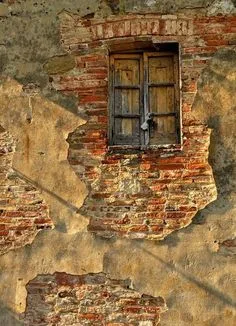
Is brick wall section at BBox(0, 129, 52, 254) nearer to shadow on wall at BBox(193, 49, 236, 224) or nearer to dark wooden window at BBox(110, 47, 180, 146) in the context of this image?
dark wooden window at BBox(110, 47, 180, 146)

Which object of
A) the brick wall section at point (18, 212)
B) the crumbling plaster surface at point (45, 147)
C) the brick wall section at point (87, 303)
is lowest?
the brick wall section at point (87, 303)

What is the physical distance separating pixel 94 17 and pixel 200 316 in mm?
3010

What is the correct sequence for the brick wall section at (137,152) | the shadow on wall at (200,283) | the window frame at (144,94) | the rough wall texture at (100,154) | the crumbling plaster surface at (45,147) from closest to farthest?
the shadow on wall at (200,283)
the rough wall texture at (100,154)
the brick wall section at (137,152)
the crumbling plaster surface at (45,147)
the window frame at (144,94)

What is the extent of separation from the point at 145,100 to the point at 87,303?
2.01 metres

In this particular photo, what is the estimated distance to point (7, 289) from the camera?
5410mm

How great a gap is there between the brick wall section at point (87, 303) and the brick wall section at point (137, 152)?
1.59 feet

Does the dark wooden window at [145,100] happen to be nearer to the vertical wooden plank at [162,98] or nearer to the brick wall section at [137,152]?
the vertical wooden plank at [162,98]

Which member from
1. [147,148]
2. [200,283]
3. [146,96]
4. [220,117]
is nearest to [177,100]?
[146,96]

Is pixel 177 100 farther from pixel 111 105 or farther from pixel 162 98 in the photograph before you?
pixel 111 105

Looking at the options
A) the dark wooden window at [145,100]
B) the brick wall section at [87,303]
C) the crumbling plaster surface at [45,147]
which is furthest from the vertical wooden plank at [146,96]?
the brick wall section at [87,303]

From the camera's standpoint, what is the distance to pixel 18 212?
5.61 meters

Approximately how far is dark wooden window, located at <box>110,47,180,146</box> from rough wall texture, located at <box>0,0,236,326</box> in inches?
7.1

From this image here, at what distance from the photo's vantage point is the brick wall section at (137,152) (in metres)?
5.45

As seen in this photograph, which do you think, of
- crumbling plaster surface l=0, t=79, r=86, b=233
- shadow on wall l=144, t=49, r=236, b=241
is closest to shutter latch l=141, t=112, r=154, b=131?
shadow on wall l=144, t=49, r=236, b=241
